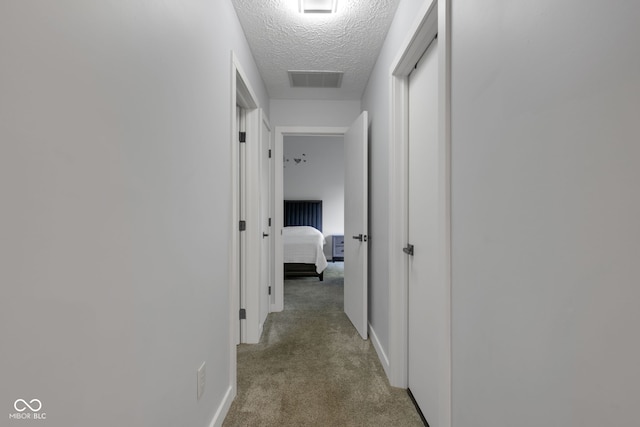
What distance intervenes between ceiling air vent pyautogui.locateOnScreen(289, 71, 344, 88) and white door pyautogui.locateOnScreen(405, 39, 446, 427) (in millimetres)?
1172

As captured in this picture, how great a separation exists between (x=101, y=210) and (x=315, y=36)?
209 centimetres

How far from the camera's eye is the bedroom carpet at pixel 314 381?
174 cm

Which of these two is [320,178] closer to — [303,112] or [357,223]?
[303,112]

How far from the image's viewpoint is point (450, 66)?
3.81ft

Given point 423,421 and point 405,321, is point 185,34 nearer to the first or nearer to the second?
point 405,321

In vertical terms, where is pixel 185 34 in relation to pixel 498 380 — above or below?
above

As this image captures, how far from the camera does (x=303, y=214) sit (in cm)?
714

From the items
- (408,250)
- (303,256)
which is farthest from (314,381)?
(303,256)

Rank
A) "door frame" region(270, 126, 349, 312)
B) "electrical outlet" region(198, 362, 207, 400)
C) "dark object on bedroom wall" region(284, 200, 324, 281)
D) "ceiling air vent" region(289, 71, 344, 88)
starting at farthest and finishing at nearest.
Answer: "dark object on bedroom wall" region(284, 200, 324, 281) → "door frame" region(270, 126, 349, 312) → "ceiling air vent" region(289, 71, 344, 88) → "electrical outlet" region(198, 362, 207, 400)

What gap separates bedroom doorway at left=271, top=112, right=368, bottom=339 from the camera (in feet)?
9.04

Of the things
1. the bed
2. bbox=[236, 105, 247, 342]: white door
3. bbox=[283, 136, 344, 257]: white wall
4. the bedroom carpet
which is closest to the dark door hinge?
the bedroom carpet

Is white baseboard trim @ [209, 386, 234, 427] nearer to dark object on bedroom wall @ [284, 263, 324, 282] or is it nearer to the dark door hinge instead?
the dark door hinge

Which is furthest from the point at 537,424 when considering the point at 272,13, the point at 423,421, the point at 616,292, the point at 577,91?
the point at 272,13

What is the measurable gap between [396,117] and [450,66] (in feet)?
2.98
